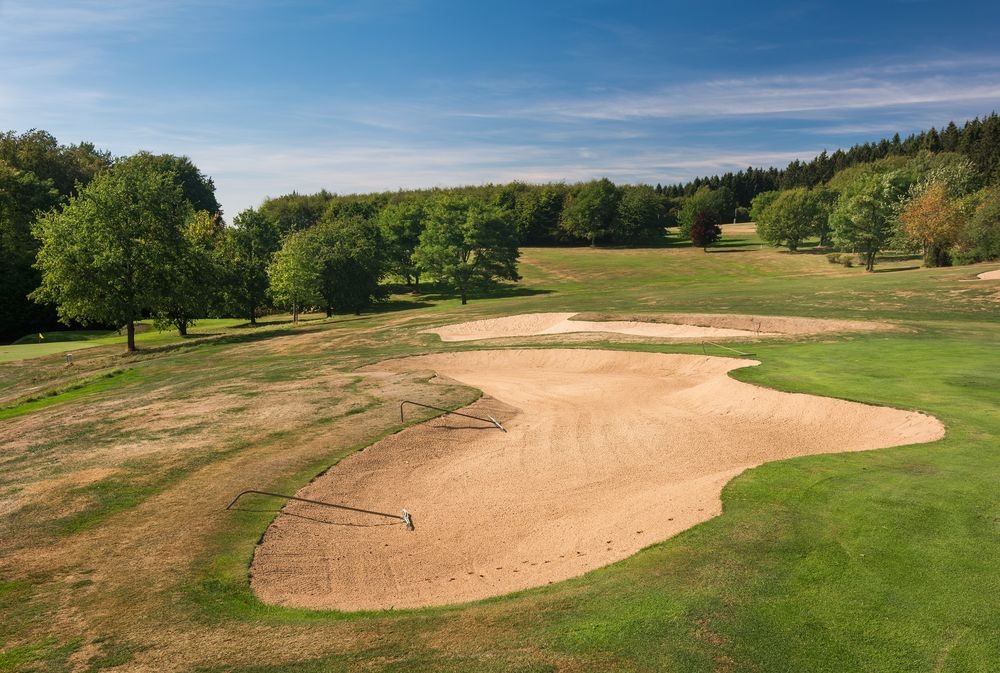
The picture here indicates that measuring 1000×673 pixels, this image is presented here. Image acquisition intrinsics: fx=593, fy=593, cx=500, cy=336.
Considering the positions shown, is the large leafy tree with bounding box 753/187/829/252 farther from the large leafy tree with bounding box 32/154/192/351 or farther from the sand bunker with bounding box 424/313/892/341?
the large leafy tree with bounding box 32/154/192/351

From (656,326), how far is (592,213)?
3564 inches

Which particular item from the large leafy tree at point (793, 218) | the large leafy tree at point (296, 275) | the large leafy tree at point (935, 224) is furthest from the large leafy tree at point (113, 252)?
the large leafy tree at point (793, 218)

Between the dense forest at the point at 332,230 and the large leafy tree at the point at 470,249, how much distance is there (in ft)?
0.64

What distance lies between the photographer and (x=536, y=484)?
47.3 ft

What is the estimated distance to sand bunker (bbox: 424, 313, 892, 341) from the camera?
31422 mm

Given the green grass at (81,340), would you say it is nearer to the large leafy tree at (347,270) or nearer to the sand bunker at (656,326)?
the large leafy tree at (347,270)

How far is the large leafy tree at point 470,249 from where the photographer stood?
245ft

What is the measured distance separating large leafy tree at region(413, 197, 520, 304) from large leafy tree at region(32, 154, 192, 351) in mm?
33977

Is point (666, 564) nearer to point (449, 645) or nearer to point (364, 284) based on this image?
point (449, 645)

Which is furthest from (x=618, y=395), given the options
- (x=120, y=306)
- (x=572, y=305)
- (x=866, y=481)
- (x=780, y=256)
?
(x=780, y=256)

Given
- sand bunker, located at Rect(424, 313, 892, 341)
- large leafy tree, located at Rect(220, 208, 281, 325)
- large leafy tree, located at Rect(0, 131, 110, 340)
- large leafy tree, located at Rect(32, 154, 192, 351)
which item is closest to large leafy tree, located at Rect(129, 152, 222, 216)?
large leafy tree, located at Rect(0, 131, 110, 340)

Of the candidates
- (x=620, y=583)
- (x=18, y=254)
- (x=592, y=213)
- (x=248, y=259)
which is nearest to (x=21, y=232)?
(x=18, y=254)

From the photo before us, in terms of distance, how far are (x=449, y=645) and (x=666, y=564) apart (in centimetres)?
366

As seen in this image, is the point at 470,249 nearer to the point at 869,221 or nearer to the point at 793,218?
the point at 869,221
